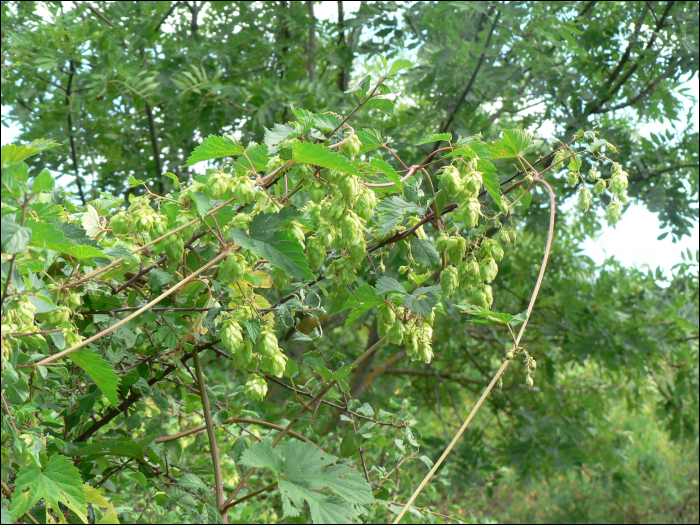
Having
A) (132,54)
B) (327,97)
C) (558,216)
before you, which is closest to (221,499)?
(327,97)

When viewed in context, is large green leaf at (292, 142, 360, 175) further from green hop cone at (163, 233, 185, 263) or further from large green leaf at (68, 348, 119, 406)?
large green leaf at (68, 348, 119, 406)

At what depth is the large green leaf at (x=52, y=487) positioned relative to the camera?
839 millimetres

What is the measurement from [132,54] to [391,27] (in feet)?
5.10

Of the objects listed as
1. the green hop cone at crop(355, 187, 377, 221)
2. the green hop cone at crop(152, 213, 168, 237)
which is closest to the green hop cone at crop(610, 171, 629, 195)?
the green hop cone at crop(355, 187, 377, 221)

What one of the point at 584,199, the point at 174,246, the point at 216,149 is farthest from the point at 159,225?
the point at 584,199

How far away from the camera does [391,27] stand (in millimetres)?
3744

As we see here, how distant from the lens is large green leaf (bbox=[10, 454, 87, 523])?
0.84 metres

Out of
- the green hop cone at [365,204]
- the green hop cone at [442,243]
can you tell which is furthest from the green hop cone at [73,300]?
the green hop cone at [442,243]

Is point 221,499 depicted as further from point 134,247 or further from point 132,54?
point 132,54

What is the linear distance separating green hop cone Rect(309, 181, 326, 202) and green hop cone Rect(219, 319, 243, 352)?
233 millimetres

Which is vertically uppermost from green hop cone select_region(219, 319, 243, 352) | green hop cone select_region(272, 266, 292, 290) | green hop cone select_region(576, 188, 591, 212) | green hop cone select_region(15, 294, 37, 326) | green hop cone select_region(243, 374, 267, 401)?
green hop cone select_region(576, 188, 591, 212)

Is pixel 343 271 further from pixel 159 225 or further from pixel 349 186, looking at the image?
pixel 159 225

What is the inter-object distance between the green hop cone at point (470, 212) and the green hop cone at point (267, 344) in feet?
1.17

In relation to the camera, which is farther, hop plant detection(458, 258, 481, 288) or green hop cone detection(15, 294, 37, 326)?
hop plant detection(458, 258, 481, 288)
